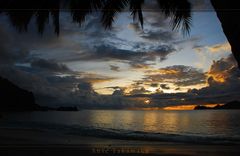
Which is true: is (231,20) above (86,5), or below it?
below

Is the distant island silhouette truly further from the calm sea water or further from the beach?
the beach

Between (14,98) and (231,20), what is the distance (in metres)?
85.4

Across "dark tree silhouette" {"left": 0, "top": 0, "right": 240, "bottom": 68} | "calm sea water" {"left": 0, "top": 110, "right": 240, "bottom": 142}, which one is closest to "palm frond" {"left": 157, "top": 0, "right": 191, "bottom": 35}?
"dark tree silhouette" {"left": 0, "top": 0, "right": 240, "bottom": 68}

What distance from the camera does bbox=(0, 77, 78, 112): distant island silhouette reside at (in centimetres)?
6610

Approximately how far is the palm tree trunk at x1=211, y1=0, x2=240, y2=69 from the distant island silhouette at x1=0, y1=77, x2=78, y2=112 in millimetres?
57645

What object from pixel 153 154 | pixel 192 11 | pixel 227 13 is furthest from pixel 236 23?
pixel 153 154

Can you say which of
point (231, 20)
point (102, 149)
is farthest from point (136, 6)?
point (102, 149)

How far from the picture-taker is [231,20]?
7.62 m

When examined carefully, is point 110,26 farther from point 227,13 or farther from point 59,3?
point 227,13

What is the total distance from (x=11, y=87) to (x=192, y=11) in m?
62.2

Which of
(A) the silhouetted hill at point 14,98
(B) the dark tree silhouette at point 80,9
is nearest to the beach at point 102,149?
(B) the dark tree silhouette at point 80,9

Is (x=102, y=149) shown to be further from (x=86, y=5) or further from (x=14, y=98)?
(x=14, y=98)

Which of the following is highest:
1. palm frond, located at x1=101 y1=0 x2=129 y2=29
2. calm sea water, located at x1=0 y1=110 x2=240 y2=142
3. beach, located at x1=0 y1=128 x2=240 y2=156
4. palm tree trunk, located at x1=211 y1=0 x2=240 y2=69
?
palm frond, located at x1=101 y1=0 x2=129 y2=29

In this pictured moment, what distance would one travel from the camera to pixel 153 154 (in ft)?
31.6
